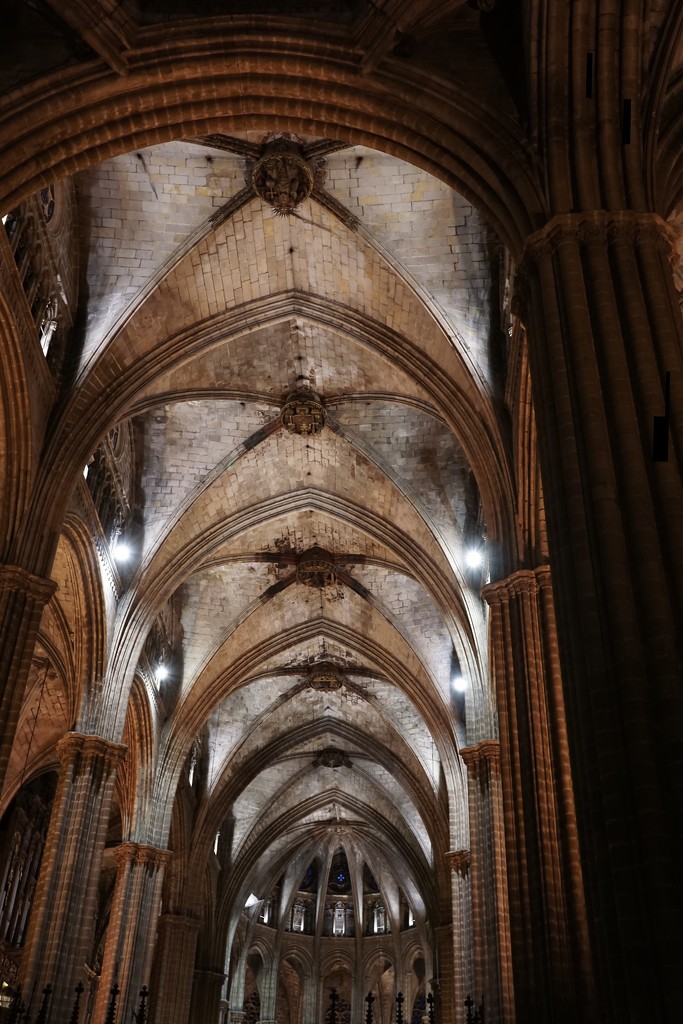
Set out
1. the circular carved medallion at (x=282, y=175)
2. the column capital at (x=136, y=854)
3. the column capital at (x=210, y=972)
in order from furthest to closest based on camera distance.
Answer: the column capital at (x=210, y=972)
the column capital at (x=136, y=854)
the circular carved medallion at (x=282, y=175)

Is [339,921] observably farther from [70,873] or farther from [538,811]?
[538,811]

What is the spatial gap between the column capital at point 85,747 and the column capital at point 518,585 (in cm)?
869

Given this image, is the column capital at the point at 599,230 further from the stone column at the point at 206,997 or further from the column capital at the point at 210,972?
the column capital at the point at 210,972

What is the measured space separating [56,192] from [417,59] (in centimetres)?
642

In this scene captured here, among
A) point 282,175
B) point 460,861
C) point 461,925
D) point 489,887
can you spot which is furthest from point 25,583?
point 460,861

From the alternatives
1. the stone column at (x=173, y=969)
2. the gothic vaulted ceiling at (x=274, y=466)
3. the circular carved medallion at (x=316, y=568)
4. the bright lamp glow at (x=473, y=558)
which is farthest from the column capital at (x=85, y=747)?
the stone column at (x=173, y=969)

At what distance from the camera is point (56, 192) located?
15.7m

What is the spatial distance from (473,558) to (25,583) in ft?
30.1

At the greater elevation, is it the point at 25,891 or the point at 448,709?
the point at 448,709

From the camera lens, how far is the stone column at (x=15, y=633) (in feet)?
45.3

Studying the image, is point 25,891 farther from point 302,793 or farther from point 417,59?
point 417,59

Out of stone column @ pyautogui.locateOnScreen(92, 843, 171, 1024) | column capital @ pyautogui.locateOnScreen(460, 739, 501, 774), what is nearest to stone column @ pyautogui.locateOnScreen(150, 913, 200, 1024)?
stone column @ pyautogui.locateOnScreen(92, 843, 171, 1024)

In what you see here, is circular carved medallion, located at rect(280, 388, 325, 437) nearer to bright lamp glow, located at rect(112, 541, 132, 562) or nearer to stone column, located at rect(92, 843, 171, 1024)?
bright lamp glow, located at rect(112, 541, 132, 562)

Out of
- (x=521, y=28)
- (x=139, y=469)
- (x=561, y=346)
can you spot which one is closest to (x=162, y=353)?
(x=139, y=469)
